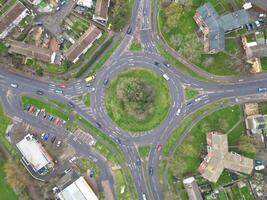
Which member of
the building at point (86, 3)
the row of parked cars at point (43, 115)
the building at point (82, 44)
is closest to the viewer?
the building at point (82, 44)

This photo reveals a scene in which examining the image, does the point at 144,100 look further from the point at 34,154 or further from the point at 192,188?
the point at 34,154

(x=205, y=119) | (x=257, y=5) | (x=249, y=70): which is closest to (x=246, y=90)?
(x=249, y=70)

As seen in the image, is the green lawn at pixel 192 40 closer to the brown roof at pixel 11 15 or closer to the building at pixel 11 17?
the building at pixel 11 17

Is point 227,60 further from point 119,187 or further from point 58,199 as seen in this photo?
point 58,199

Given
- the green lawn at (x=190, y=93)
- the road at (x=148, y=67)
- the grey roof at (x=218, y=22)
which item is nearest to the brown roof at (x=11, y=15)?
the road at (x=148, y=67)

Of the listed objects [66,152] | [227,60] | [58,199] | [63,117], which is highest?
[227,60]

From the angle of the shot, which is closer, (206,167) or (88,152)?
(206,167)
